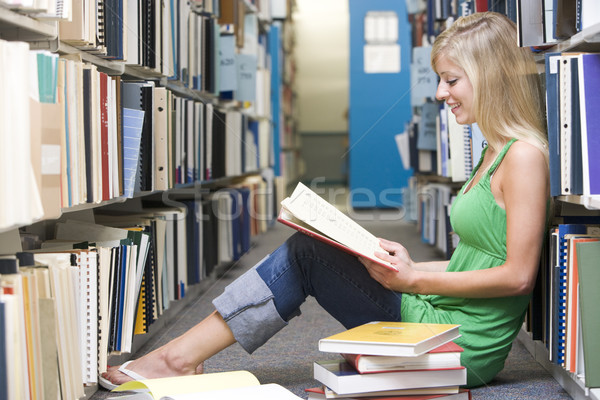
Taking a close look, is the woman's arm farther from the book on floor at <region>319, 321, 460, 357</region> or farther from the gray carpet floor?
the gray carpet floor

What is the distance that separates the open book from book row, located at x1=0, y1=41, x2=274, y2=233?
1.35ft

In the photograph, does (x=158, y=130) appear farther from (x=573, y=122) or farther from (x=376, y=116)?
(x=376, y=116)

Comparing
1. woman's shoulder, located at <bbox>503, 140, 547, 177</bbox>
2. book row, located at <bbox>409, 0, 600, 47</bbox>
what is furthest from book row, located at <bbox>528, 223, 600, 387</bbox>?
book row, located at <bbox>409, 0, 600, 47</bbox>

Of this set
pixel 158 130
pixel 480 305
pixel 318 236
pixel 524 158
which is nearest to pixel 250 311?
pixel 318 236

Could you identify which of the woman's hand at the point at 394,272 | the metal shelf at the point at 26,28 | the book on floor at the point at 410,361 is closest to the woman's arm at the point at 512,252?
the woman's hand at the point at 394,272

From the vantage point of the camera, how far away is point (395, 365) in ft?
4.21

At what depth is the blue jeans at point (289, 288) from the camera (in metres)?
1.38

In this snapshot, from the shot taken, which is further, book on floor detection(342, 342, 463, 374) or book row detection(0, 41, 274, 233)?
book on floor detection(342, 342, 463, 374)

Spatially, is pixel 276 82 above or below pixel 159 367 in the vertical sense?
above

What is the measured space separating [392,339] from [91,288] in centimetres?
61

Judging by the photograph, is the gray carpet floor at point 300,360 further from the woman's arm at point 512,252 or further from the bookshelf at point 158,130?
the woman's arm at point 512,252

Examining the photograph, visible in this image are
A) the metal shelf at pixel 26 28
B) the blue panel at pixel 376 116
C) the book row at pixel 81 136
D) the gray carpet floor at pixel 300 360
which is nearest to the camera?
the book row at pixel 81 136

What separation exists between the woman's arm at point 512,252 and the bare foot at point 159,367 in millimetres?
431

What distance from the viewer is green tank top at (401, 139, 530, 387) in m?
1.38
